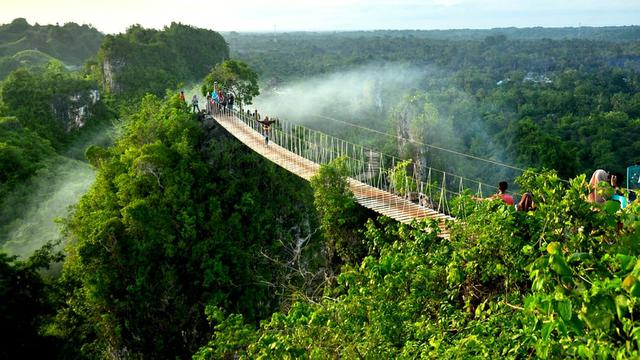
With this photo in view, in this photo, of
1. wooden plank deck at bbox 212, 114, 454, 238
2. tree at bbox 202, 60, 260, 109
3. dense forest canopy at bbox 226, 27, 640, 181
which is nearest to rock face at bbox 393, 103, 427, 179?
dense forest canopy at bbox 226, 27, 640, 181

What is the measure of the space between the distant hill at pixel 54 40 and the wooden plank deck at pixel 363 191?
61.6 meters

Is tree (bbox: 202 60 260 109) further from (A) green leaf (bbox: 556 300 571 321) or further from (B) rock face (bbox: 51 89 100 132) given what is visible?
(A) green leaf (bbox: 556 300 571 321)

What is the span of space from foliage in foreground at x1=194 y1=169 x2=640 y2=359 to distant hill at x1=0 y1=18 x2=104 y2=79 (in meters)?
72.6

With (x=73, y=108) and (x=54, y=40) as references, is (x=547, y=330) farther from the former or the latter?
(x=54, y=40)

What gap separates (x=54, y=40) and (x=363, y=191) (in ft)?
252

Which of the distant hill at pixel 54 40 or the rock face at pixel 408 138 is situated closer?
the rock face at pixel 408 138

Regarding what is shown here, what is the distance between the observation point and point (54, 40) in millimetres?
78125

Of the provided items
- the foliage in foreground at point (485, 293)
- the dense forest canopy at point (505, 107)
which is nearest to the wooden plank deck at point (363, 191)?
the foliage in foreground at point (485, 293)

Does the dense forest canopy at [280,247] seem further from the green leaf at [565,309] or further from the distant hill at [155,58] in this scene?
the distant hill at [155,58]

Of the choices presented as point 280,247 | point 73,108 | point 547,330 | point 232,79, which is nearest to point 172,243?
point 280,247

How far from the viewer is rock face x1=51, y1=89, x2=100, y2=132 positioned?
112 ft

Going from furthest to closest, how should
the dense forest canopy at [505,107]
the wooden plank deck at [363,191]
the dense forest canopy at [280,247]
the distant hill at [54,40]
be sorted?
the distant hill at [54,40] < the dense forest canopy at [505,107] < the wooden plank deck at [363,191] < the dense forest canopy at [280,247]

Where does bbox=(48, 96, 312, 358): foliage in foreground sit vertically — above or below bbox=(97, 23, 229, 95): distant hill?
below

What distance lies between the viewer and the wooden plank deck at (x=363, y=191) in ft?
33.1
